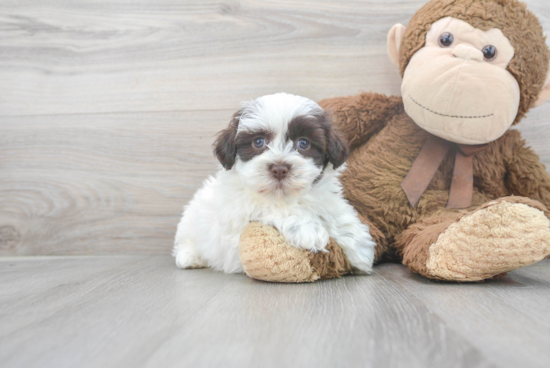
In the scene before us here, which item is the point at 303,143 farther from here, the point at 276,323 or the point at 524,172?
the point at 524,172

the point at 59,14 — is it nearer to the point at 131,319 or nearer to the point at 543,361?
the point at 131,319

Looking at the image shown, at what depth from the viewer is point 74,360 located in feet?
2.12

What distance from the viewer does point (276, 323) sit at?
30.8 inches

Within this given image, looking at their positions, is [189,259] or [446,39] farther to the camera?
[189,259]

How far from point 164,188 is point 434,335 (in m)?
1.36

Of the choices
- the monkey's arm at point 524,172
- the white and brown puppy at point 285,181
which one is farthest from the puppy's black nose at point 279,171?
the monkey's arm at point 524,172

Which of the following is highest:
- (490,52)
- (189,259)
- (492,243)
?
(490,52)

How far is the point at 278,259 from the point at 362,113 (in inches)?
27.2

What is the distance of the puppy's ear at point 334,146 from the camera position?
3.97ft

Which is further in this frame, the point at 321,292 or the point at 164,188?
the point at 164,188

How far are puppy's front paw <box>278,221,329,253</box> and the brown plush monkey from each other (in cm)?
3

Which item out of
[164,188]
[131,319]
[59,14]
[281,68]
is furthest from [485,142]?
[59,14]

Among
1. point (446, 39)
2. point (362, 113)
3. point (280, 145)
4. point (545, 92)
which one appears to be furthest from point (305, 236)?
point (545, 92)

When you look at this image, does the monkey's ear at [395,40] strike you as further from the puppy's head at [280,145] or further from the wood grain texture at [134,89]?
the puppy's head at [280,145]
